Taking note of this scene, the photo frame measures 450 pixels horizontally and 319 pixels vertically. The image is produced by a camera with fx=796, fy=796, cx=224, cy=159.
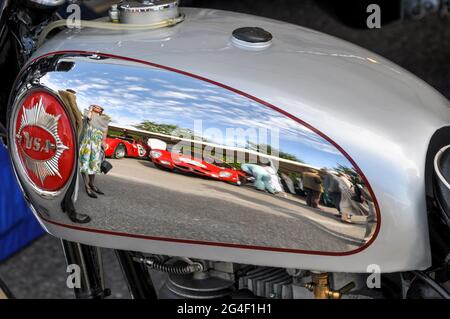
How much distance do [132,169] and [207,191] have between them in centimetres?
11

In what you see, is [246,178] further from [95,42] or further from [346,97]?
[95,42]

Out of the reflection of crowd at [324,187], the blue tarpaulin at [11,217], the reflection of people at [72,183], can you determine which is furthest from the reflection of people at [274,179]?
the blue tarpaulin at [11,217]

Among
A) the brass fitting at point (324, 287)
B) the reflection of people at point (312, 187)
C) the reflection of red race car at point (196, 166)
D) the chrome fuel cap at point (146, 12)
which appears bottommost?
the brass fitting at point (324, 287)

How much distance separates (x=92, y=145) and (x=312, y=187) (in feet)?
1.00

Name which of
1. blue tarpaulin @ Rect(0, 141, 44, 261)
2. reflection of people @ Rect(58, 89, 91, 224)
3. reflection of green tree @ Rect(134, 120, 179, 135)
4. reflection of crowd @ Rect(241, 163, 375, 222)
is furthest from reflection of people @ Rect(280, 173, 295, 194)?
blue tarpaulin @ Rect(0, 141, 44, 261)

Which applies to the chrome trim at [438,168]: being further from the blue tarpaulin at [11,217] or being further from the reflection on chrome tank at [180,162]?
the blue tarpaulin at [11,217]

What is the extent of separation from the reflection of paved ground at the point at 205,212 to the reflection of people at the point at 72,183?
1 cm

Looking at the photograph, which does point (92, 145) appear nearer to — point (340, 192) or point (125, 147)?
point (125, 147)

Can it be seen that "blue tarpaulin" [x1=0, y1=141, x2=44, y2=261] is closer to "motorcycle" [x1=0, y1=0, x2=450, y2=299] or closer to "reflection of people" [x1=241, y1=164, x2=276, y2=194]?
"motorcycle" [x1=0, y1=0, x2=450, y2=299]

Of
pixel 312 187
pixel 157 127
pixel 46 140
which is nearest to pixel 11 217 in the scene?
pixel 46 140

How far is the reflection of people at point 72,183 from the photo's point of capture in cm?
109

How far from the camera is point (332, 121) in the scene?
101cm

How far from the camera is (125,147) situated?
3.51 feet
